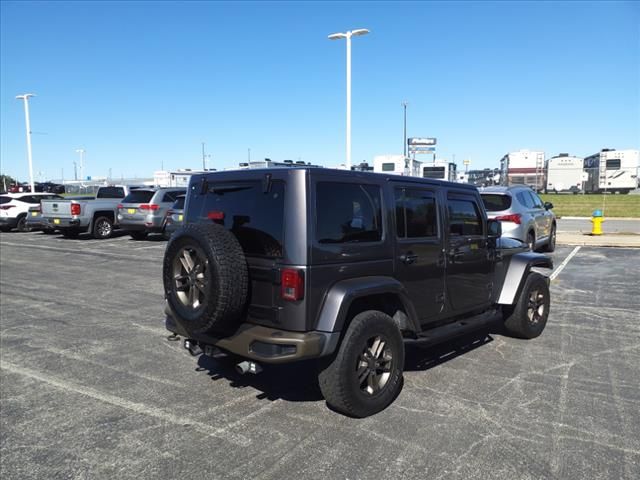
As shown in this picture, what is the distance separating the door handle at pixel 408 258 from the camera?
4.15 meters

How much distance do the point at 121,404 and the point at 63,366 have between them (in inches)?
49.9

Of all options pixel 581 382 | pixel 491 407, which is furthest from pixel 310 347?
pixel 581 382

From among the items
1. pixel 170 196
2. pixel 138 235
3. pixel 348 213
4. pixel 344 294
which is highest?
pixel 170 196

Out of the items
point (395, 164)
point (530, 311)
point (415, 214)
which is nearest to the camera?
point (415, 214)

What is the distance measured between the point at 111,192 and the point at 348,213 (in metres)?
17.8

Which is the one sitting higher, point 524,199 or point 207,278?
point 524,199

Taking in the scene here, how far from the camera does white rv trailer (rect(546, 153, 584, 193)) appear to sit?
4444 centimetres

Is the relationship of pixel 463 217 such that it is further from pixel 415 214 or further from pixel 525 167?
pixel 525 167

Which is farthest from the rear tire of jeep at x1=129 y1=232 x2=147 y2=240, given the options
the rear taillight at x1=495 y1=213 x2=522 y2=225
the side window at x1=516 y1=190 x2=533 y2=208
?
the side window at x1=516 y1=190 x2=533 y2=208

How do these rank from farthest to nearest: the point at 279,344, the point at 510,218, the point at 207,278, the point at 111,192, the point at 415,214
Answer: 1. the point at 111,192
2. the point at 510,218
3. the point at 415,214
4. the point at 207,278
5. the point at 279,344

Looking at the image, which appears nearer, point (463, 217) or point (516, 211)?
point (463, 217)

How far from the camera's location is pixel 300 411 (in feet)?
12.7

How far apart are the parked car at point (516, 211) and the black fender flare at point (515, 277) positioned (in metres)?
4.07

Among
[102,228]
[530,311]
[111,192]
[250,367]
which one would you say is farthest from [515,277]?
[111,192]
